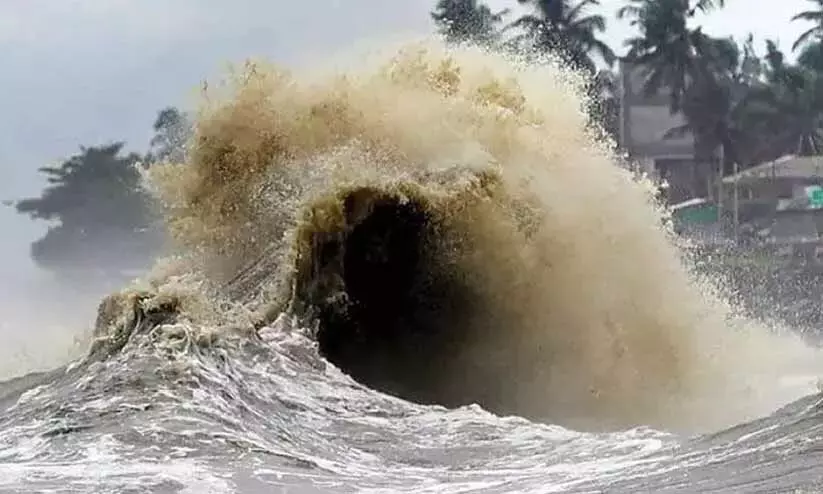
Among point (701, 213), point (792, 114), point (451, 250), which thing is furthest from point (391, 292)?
point (792, 114)

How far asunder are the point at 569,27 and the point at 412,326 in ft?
136

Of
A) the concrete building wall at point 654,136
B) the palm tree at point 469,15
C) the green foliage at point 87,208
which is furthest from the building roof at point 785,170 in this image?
the green foliage at point 87,208

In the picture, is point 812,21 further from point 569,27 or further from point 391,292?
point 391,292

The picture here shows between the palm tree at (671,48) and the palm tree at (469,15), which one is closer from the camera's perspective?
the palm tree at (469,15)

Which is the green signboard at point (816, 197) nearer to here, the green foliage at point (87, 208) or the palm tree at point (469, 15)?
the palm tree at point (469, 15)

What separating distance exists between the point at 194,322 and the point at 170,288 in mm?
1230

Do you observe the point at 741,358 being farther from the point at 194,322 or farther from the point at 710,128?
the point at 710,128

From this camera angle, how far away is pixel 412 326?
15.1 meters

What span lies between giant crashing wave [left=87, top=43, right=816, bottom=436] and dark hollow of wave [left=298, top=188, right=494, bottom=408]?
0.07ft

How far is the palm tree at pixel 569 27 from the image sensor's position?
54.2 metres

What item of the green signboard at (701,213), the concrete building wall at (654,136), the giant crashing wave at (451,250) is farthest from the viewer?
the concrete building wall at (654,136)

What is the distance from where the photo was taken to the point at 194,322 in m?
11.9

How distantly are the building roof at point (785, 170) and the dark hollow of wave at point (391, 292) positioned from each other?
35872mm

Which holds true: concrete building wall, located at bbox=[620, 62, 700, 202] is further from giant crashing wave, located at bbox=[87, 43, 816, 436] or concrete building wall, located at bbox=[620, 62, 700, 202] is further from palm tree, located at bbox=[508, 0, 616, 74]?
giant crashing wave, located at bbox=[87, 43, 816, 436]
